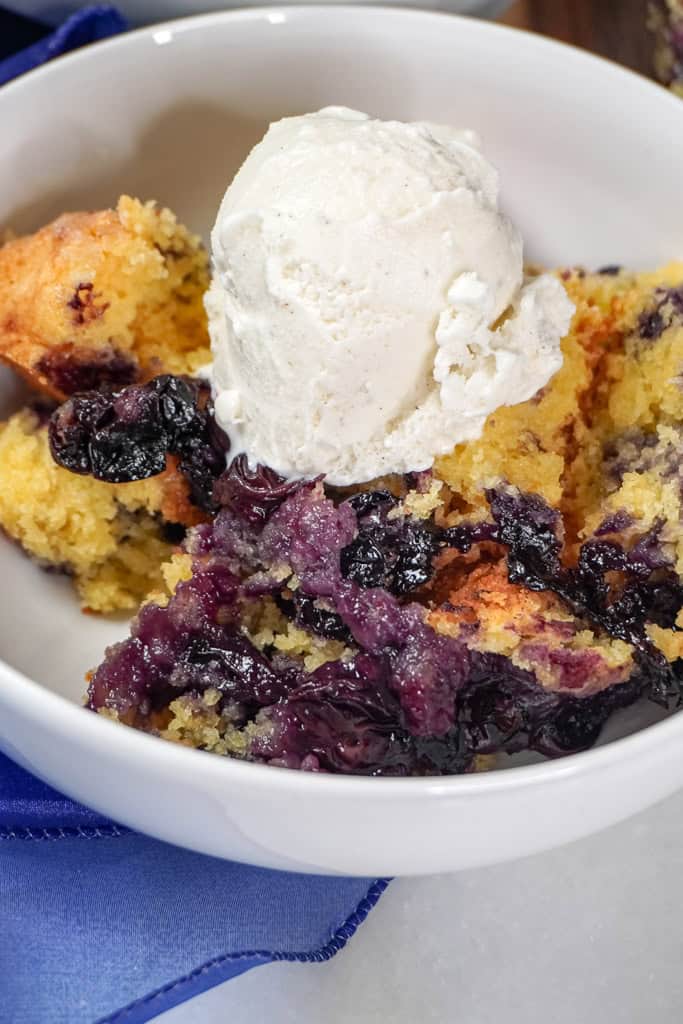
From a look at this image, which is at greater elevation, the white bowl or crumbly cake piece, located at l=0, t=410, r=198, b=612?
the white bowl

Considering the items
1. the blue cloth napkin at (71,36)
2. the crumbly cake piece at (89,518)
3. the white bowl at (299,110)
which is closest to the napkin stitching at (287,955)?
the white bowl at (299,110)

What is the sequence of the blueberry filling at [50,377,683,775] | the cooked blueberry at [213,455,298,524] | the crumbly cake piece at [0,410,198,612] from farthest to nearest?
the crumbly cake piece at [0,410,198,612]
the cooked blueberry at [213,455,298,524]
the blueberry filling at [50,377,683,775]

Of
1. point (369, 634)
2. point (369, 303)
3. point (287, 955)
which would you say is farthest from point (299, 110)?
point (287, 955)

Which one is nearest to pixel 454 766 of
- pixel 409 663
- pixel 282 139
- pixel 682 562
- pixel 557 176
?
pixel 409 663

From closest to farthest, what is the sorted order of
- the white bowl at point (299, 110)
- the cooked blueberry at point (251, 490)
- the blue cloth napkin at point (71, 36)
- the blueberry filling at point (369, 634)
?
the blueberry filling at point (369, 634) → the cooked blueberry at point (251, 490) → the white bowl at point (299, 110) → the blue cloth napkin at point (71, 36)

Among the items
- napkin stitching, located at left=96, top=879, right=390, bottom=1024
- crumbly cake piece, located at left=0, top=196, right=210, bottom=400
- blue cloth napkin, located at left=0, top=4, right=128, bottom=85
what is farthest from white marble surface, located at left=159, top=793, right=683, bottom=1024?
blue cloth napkin, located at left=0, top=4, right=128, bottom=85

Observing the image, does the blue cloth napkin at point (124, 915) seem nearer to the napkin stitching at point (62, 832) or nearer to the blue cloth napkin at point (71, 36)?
the napkin stitching at point (62, 832)

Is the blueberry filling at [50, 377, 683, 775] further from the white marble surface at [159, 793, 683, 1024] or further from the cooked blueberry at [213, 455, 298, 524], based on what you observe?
the white marble surface at [159, 793, 683, 1024]
